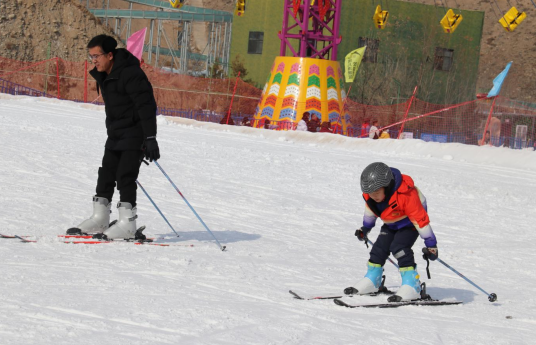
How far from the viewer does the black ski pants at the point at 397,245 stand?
534cm

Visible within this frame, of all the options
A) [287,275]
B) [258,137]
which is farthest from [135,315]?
[258,137]

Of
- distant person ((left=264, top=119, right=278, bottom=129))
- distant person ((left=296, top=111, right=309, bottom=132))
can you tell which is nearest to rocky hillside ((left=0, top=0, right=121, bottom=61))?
distant person ((left=264, top=119, right=278, bottom=129))

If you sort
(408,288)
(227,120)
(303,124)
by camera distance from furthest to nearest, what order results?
(227,120)
(303,124)
(408,288)

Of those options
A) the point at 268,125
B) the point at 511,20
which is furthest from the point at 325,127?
the point at 511,20

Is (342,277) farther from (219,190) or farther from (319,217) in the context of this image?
(219,190)

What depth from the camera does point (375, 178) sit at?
5074 millimetres

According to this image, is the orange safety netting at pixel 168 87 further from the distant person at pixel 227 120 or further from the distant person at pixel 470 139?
the distant person at pixel 470 139

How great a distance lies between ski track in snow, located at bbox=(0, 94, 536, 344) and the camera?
415 cm

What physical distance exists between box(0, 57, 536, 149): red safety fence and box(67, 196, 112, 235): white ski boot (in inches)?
648

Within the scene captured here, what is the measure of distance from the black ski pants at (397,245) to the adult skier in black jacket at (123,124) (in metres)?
2.04

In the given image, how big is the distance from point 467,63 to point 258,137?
30987 mm

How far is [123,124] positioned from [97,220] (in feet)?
2.89

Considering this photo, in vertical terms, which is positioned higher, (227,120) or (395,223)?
(395,223)

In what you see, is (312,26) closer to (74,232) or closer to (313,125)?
(313,125)
